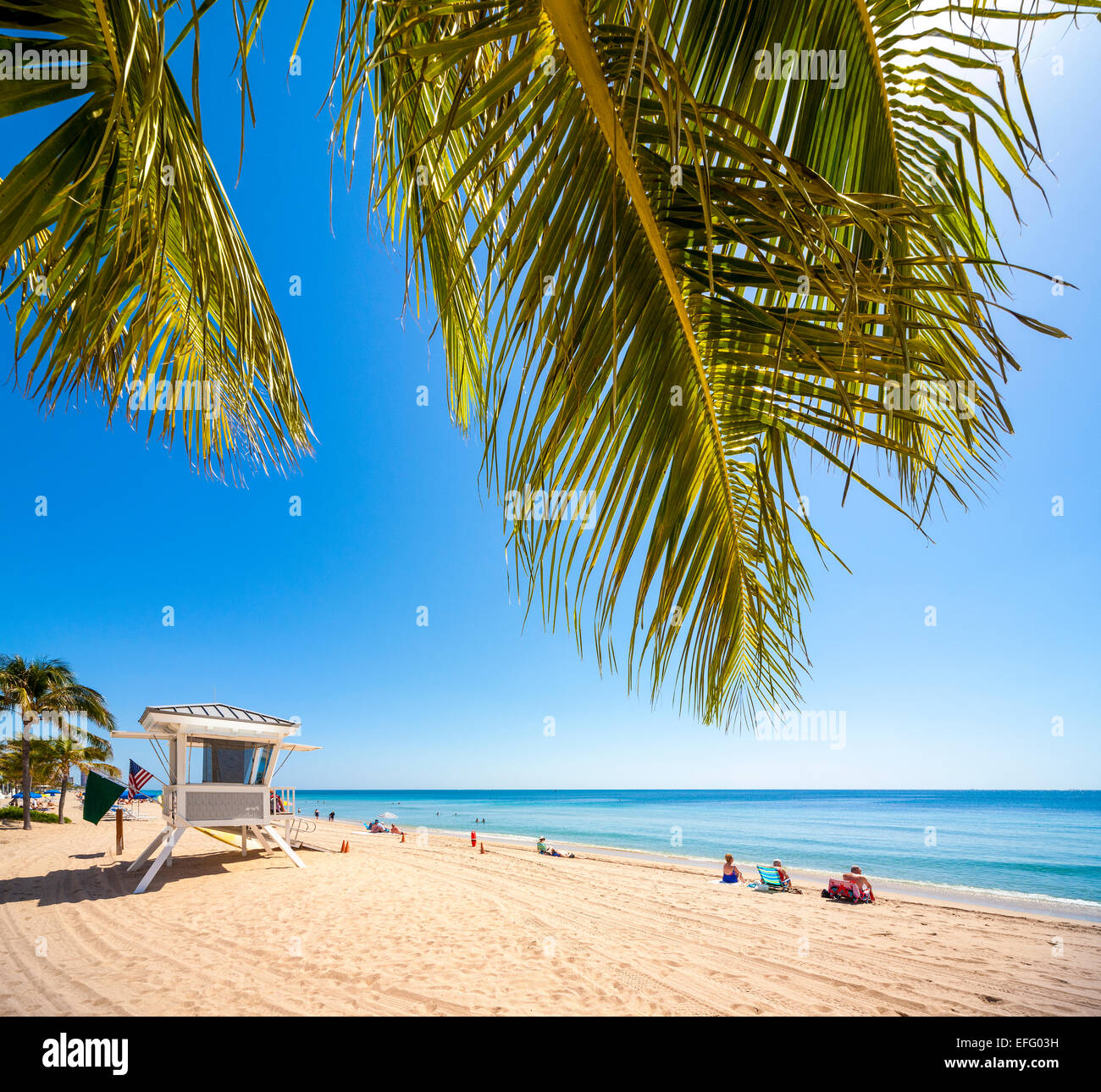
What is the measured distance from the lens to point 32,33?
880 millimetres

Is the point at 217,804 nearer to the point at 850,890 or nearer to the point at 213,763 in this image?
the point at 213,763

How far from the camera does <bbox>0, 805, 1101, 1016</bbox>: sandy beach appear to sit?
524 centimetres

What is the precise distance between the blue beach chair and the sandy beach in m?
2.05

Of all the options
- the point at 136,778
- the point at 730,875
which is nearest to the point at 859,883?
the point at 730,875

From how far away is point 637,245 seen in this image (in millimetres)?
1179

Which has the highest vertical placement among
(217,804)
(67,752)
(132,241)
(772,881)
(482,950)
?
(132,241)

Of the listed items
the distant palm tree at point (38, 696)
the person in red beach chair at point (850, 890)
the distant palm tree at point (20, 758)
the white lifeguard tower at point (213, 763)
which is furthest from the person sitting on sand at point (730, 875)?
the distant palm tree at point (20, 758)

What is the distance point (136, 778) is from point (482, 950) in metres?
15.2

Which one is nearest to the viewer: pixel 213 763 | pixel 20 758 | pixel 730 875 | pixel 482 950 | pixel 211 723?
pixel 482 950

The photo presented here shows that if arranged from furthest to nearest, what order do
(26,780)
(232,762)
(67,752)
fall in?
(67,752) < (26,780) < (232,762)

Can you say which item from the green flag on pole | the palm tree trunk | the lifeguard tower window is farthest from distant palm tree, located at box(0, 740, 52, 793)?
the lifeguard tower window
